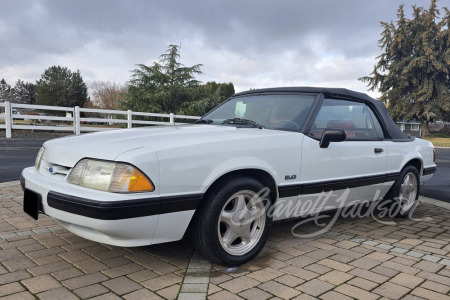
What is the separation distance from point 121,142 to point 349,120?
2.45m

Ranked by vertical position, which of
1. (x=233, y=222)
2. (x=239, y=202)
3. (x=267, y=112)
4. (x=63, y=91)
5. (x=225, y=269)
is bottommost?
(x=225, y=269)

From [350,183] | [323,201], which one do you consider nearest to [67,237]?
[323,201]

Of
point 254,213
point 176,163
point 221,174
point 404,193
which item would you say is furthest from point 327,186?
point 404,193

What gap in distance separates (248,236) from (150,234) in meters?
0.85

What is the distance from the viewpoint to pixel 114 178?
89.8 inches

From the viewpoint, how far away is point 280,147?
2.96 meters

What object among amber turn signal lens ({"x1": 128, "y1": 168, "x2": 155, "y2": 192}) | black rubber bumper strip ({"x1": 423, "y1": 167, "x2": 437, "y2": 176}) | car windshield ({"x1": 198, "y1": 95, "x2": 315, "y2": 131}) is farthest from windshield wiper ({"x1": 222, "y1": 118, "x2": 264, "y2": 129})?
black rubber bumper strip ({"x1": 423, "y1": 167, "x2": 437, "y2": 176})

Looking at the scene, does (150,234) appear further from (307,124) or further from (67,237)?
(307,124)

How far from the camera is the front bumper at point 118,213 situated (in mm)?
2225

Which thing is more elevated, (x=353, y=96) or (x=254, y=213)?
(x=353, y=96)

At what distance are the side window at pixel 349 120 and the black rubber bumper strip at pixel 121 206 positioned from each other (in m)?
1.44

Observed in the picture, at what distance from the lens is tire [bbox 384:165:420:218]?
4.28 meters

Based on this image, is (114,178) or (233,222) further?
(233,222)

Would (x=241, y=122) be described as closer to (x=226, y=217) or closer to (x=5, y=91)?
(x=226, y=217)
